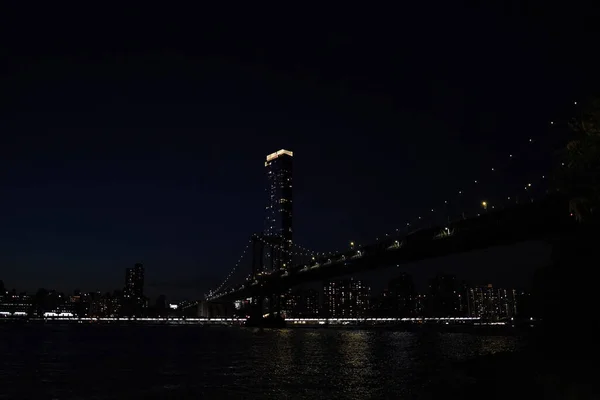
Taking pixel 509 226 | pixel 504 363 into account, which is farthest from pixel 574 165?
pixel 509 226

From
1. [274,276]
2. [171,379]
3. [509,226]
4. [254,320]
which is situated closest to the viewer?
[171,379]

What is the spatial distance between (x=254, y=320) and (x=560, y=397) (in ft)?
339

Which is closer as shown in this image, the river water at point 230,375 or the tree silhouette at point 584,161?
the tree silhouette at point 584,161

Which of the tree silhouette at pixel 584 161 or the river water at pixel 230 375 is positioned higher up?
the tree silhouette at pixel 584 161

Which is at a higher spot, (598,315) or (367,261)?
(367,261)

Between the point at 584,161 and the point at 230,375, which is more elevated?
the point at 584,161

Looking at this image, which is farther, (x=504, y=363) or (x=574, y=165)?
(x=504, y=363)

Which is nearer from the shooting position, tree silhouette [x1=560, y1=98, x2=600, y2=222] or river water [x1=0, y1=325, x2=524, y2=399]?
tree silhouette [x1=560, y1=98, x2=600, y2=222]

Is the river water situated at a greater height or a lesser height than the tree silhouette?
lesser

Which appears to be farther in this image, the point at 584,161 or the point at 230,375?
the point at 230,375

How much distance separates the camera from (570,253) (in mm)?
36219

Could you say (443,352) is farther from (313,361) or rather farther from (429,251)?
(429,251)

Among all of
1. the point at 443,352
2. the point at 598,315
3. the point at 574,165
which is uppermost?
the point at 574,165

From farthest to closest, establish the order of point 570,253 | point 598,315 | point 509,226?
point 509,226 < point 570,253 < point 598,315
